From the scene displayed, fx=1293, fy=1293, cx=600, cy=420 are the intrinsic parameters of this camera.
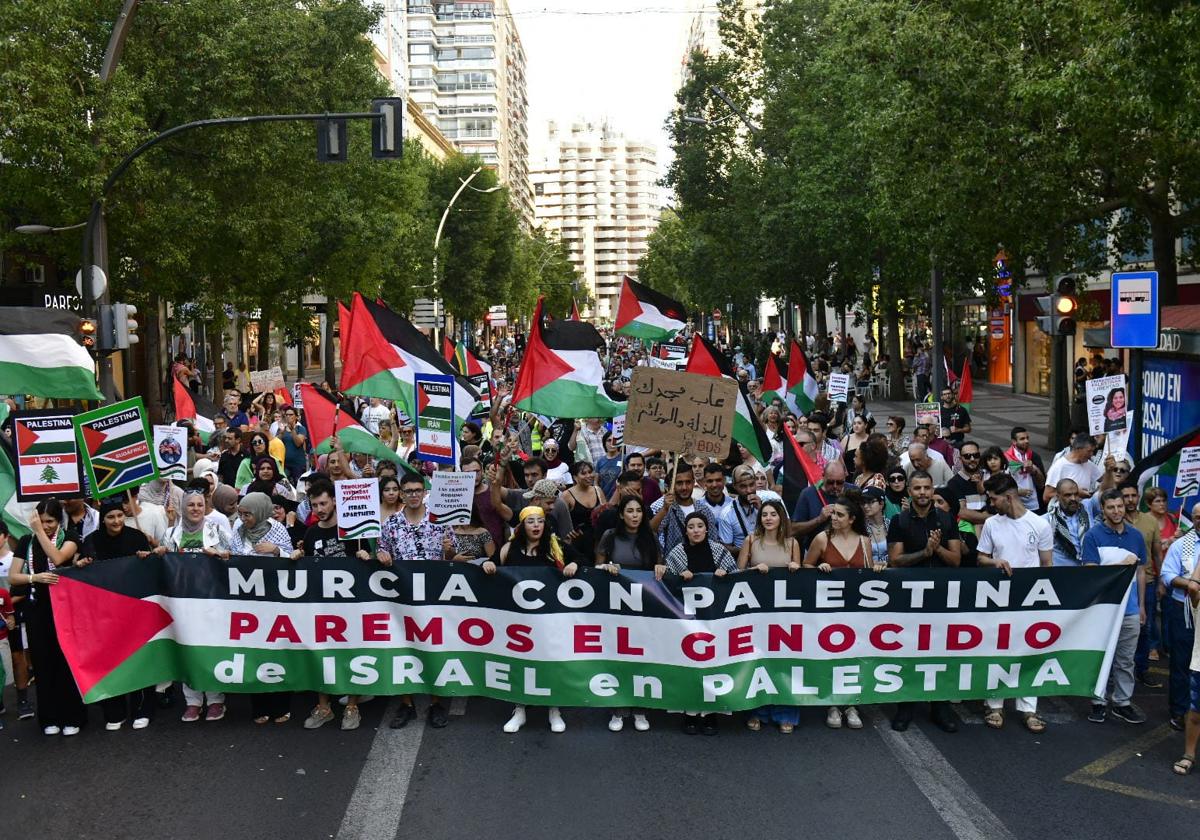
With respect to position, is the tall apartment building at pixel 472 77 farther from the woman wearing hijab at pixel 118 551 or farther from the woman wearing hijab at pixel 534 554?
the woman wearing hijab at pixel 534 554

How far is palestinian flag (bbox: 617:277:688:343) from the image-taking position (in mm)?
18766

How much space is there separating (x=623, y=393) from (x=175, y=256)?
8352 mm

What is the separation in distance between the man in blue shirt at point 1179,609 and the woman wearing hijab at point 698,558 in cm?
262

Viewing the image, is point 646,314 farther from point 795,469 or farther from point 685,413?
point 685,413

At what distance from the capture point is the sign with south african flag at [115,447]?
9.20 meters

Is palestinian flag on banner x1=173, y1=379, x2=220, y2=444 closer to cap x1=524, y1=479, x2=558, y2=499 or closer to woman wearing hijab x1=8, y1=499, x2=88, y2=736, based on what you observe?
woman wearing hijab x1=8, y1=499, x2=88, y2=736

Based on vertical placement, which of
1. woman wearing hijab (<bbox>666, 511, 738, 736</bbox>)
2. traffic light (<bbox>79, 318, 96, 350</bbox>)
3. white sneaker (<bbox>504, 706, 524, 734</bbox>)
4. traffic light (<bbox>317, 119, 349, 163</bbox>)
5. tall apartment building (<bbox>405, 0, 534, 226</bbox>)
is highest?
tall apartment building (<bbox>405, 0, 534, 226</bbox>)

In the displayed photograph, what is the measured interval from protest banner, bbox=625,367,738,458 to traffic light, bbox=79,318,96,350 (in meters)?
10.1

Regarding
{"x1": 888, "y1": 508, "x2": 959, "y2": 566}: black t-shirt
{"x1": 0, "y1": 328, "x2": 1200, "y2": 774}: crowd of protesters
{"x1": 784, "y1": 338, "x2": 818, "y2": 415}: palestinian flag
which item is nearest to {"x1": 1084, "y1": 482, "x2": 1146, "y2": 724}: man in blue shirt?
{"x1": 0, "y1": 328, "x2": 1200, "y2": 774}: crowd of protesters

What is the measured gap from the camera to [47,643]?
8.23m

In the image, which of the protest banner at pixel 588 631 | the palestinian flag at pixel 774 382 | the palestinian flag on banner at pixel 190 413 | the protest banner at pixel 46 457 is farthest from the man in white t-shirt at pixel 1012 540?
the palestinian flag on banner at pixel 190 413

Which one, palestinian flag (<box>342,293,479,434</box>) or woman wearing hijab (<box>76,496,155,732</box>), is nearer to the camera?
woman wearing hijab (<box>76,496,155,732</box>)

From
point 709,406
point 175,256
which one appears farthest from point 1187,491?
point 175,256

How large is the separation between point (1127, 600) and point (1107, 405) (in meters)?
3.83
